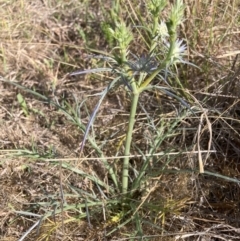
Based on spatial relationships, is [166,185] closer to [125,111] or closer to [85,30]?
[125,111]

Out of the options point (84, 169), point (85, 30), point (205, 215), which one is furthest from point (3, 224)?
point (85, 30)

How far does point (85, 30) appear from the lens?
1.92 metres

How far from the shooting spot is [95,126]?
5.11ft

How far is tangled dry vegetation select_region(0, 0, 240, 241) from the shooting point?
130 cm

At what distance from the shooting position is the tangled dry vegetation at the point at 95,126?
1.30 metres

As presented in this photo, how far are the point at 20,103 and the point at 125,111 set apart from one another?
41 cm

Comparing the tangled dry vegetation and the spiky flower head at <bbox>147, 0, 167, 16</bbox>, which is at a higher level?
the spiky flower head at <bbox>147, 0, 167, 16</bbox>

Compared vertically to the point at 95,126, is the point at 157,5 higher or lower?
higher

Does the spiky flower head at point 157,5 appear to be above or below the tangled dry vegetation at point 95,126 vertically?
above

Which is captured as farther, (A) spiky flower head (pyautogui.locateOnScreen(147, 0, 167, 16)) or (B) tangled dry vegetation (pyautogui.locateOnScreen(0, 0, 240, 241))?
(B) tangled dry vegetation (pyautogui.locateOnScreen(0, 0, 240, 241))

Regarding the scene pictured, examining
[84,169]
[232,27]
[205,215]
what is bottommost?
[205,215]

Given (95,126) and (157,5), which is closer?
(157,5)

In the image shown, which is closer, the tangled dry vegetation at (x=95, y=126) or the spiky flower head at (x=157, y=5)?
the spiky flower head at (x=157, y=5)

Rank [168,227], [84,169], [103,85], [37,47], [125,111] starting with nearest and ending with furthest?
[168,227]
[84,169]
[125,111]
[103,85]
[37,47]
